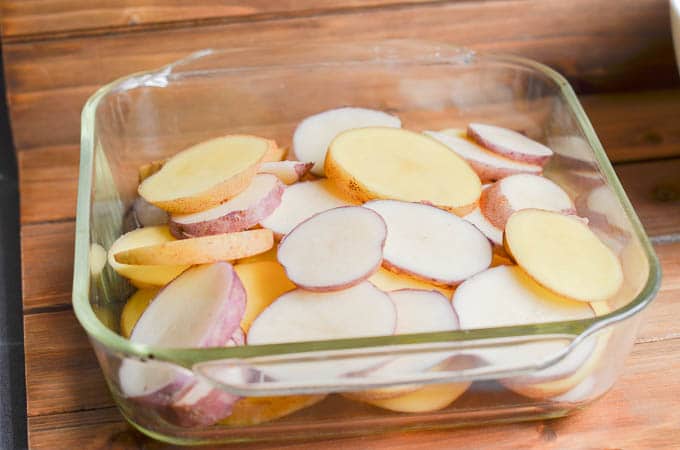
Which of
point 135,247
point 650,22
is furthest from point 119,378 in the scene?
point 650,22

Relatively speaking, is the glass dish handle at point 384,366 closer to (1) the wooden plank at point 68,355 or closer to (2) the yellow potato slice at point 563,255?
(2) the yellow potato slice at point 563,255

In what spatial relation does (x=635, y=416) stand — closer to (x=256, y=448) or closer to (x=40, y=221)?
(x=256, y=448)

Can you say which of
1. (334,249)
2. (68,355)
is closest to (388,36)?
(334,249)

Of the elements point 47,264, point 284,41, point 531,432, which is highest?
point 284,41

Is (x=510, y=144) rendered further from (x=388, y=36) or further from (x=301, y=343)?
(x=301, y=343)

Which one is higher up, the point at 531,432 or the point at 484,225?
the point at 484,225

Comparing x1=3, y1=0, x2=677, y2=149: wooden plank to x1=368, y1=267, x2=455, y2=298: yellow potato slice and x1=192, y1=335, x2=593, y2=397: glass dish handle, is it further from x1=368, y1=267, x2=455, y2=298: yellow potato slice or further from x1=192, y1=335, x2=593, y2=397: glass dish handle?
x1=192, y1=335, x2=593, y2=397: glass dish handle

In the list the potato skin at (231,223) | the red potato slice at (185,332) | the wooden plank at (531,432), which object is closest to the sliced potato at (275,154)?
the potato skin at (231,223)
